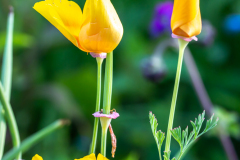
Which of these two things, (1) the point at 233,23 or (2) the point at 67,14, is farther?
(1) the point at 233,23

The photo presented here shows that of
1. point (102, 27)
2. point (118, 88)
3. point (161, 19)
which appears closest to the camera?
point (102, 27)

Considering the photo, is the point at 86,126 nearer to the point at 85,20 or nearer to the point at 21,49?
the point at 21,49

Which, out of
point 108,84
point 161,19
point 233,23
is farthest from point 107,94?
point 233,23

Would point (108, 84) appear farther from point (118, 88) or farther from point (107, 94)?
point (118, 88)

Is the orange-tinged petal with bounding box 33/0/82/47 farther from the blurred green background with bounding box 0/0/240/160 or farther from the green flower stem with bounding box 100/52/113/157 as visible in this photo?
the blurred green background with bounding box 0/0/240/160

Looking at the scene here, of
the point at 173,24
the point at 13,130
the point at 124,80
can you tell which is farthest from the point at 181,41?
the point at 124,80

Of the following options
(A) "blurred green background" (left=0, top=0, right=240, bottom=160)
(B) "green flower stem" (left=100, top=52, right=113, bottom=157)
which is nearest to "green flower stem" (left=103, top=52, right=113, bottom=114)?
(B) "green flower stem" (left=100, top=52, right=113, bottom=157)
